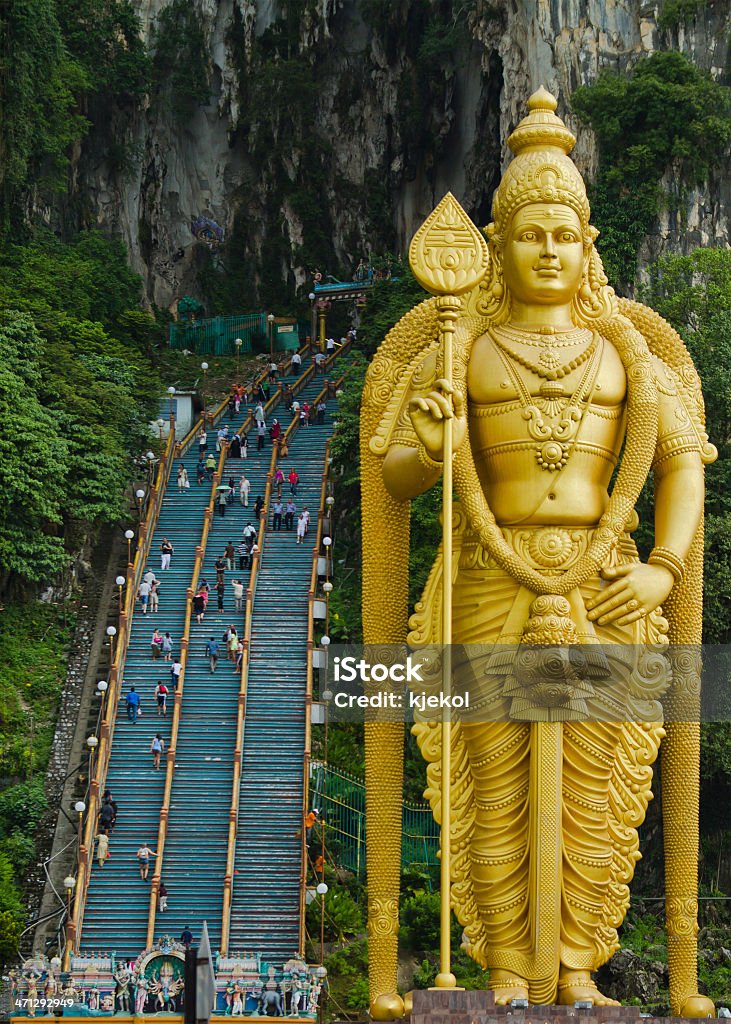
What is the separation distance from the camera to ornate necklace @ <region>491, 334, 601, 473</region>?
1559 centimetres

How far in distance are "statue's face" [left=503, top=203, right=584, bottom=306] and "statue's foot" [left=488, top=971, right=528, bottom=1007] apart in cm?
463

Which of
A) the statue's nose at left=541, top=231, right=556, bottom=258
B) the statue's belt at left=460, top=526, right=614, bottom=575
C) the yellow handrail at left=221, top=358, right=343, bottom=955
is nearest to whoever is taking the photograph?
the statue's belt at left=460, top=526, right=614, bottom=575

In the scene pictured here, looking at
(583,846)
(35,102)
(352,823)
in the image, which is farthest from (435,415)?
(35,102)

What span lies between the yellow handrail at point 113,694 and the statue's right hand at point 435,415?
875cm

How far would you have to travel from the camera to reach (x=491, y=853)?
15266mm

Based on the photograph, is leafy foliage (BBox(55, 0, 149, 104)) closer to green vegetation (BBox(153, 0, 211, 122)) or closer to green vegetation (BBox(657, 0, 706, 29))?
green vegetation (BBox(153, 0, 211, 122))

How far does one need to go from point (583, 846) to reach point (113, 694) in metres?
10.9

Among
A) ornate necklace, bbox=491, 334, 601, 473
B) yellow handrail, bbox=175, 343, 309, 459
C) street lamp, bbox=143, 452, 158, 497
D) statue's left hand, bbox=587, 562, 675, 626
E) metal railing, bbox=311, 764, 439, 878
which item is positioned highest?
yellow handrail, bbox=175, 343, 309, 459

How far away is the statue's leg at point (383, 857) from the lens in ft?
51.3

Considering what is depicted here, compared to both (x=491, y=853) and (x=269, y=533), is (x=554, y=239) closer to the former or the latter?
(x=491, y=853)

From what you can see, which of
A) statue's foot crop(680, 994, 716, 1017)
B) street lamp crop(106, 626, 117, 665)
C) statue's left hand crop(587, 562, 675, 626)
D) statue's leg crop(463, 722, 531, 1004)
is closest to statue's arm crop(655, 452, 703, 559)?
statue's left hand crop(587, 562, 675, 626)

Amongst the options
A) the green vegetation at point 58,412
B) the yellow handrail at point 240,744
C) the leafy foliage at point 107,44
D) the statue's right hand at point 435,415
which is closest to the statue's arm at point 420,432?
the statue's right hand at point 435,415

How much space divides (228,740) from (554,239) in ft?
33.9

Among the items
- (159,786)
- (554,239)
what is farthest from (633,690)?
(159,786)
